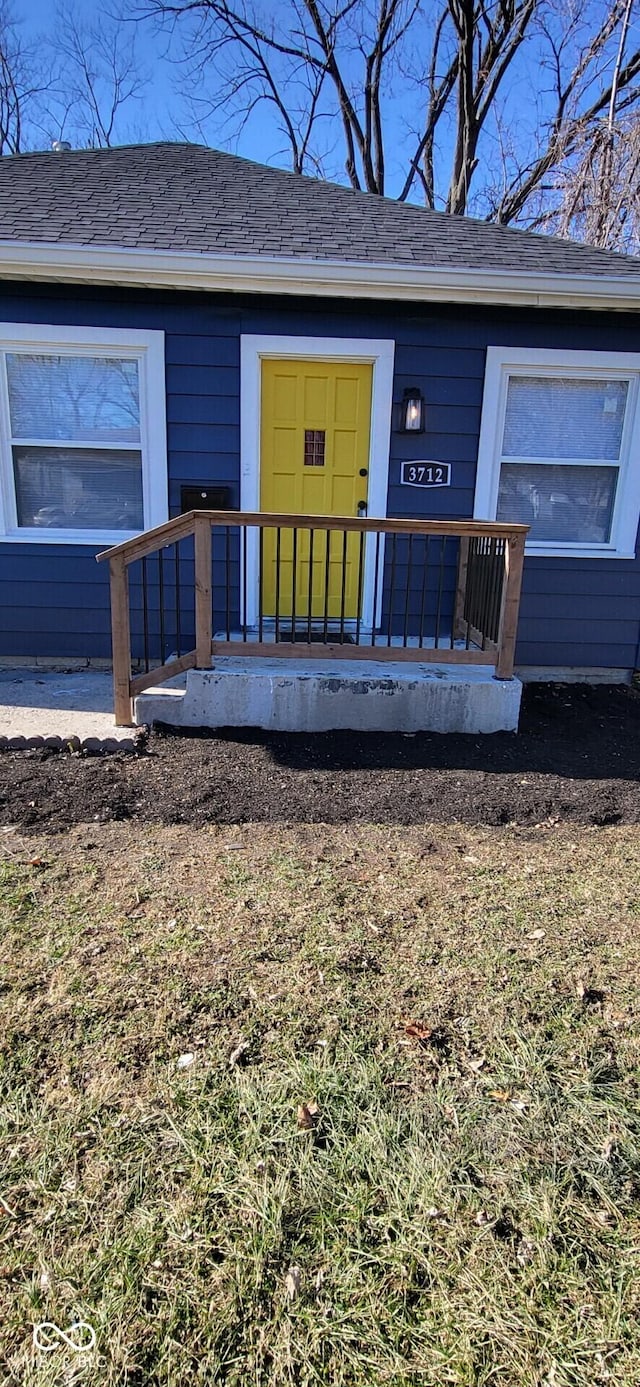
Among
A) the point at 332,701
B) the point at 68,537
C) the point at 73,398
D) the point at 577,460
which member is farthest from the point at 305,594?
the point at 577,460

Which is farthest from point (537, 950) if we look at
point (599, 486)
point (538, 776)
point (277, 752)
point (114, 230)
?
point (114, 230)

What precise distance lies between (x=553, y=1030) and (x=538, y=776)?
2.00 metres

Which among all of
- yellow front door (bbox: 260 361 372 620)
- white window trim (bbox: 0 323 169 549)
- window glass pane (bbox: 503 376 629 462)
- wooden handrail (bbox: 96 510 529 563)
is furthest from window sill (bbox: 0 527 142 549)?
window glass pane (bbox: 503 376 629 462)

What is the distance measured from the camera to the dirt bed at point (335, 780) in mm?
3432

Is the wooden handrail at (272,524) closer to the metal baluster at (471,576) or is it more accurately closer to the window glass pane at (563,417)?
the metal baluster at (471,576)

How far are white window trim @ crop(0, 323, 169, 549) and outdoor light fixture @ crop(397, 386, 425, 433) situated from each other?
165cm

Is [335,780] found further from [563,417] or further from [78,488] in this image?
[563,417]

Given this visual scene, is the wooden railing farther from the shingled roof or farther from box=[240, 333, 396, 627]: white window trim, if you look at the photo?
the shingled roof

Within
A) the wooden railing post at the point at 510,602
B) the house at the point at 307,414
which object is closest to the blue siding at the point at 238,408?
the house at the point at 307,414

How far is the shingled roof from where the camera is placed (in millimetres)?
4867

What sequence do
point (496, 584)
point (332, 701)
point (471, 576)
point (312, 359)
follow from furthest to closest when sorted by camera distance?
point (312, 359)
point (471, 576)
point (496, 584)
point (332, 701)

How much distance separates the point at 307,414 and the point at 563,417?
1870 millimetres

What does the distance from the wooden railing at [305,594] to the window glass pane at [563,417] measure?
2.98ft

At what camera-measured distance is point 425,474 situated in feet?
17.6
